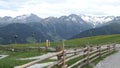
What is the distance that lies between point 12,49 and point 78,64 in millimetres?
54590

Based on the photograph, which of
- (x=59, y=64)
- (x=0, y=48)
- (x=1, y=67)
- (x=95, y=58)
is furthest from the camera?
(x=0, y=48)

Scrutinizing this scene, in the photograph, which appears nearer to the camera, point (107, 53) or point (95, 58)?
point (95, 58)

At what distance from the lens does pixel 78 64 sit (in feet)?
82.8

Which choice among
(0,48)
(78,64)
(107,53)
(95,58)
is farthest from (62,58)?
(0,48)

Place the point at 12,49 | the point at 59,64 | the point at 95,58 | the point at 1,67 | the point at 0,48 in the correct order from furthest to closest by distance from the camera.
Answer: the point at 0,48
the point at 12,49
the point at 95,58
the point at 1,67
the point at 59,64

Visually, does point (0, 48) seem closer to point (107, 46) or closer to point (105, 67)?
point (107, 46)

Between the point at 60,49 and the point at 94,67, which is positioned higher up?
the point at 60,49

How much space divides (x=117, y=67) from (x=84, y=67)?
2.42 metres

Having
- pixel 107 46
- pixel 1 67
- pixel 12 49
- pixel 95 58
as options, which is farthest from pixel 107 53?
pixel 12 49

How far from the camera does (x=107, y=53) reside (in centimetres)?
4069

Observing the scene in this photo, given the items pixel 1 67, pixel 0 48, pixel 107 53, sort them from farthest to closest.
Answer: pixel 0 48, pixel 107 53, pixel 1 67

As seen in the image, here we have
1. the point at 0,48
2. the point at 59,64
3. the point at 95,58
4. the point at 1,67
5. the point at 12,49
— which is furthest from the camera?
the point at 0,48

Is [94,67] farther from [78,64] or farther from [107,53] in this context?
[107,53]

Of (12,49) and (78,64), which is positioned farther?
(12,49)
